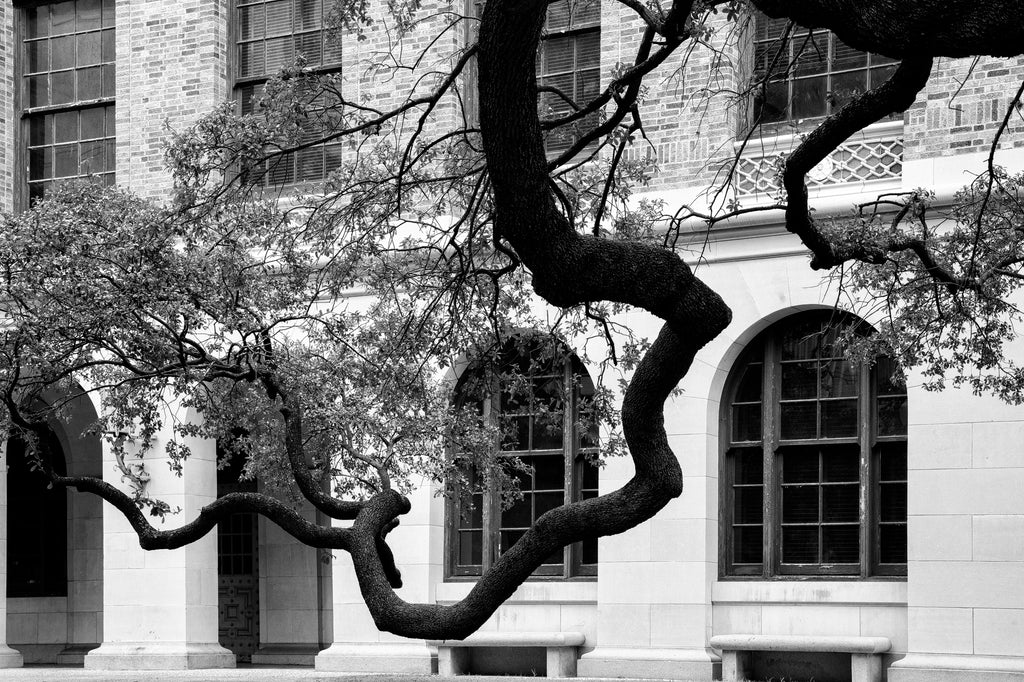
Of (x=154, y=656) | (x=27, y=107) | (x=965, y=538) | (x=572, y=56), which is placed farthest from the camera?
(x=27, y=107)

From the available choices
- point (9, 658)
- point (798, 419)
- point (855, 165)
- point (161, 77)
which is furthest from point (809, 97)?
point (9, 658)

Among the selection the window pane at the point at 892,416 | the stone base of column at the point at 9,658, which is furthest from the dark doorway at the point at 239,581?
the window pane at the point at 892,416

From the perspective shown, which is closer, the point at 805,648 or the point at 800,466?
the point at 805,648

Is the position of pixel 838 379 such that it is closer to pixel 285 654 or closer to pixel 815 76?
pixel 815 76

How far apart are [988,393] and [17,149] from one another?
1373 centimetres

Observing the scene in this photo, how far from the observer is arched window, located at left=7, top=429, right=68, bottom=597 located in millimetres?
25203

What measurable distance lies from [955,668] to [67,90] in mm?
14068

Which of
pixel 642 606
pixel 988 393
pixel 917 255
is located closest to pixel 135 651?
pixel 642 606

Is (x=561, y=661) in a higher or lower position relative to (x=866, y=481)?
lower

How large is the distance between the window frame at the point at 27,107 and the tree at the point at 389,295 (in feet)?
25.5

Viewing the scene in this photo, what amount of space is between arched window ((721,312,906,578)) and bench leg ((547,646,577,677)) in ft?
6.49

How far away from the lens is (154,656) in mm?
20297

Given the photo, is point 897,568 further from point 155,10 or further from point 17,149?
point 17,149

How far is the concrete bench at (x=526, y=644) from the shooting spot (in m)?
18.0
